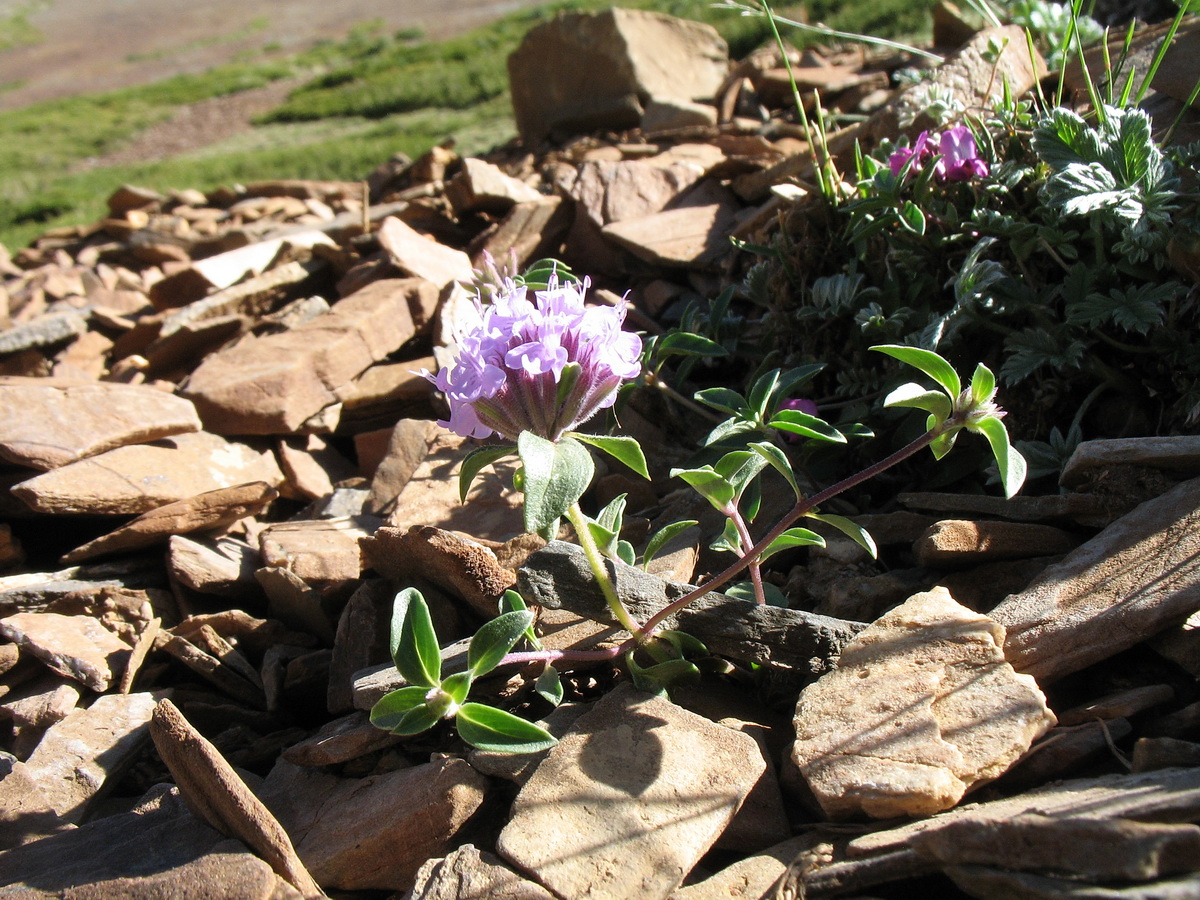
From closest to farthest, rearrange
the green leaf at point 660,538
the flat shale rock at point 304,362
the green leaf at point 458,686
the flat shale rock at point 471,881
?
the flat shale rock at point 471,881 < the green leaf at point 458,686 < the green leaf at point 660,538 < the flat shale rock at point 304,362

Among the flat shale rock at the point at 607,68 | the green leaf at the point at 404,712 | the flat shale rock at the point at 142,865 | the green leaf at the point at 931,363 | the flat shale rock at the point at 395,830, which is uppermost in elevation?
the flat shale rock at the point at 607,68

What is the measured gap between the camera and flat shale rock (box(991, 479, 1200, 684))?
166 centimetres

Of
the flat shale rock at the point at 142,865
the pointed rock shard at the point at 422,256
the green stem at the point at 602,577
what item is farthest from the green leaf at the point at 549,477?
the pointed rock shard at the point at 422,256

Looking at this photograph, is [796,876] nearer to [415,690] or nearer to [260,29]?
[415,690]

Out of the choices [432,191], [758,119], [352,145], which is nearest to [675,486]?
[432,191]

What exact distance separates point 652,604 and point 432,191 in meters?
3.29

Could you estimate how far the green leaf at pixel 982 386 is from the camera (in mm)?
1537

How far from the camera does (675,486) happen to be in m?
2.60

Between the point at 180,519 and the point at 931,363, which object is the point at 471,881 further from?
the point at 180,519

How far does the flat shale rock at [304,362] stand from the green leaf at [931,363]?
2122mm

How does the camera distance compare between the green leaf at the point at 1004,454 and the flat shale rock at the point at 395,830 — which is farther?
the flat shale rock at the point at 395,830

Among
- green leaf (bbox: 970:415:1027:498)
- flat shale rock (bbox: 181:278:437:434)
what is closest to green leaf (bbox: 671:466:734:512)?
green leaf (bbox: 970:415:1027:498)

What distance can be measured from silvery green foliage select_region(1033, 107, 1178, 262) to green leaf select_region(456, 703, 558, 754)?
61.2 inches

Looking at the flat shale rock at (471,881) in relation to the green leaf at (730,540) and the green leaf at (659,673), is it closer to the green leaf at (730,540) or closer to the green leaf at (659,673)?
the green leaf at (659,673)
